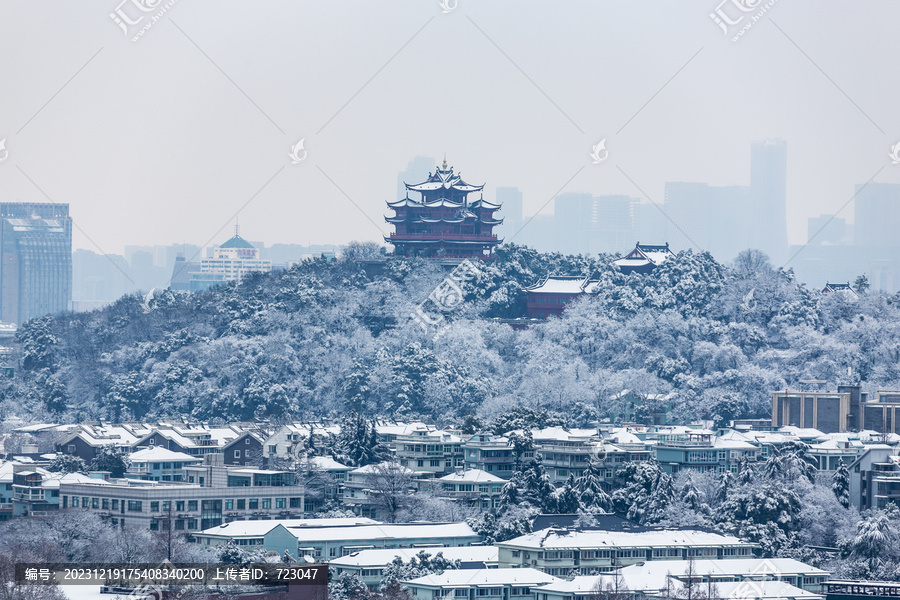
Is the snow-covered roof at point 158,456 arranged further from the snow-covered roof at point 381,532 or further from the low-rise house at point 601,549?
the low-rise house at point 601,549

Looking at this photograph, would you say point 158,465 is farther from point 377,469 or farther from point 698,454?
point 698,454

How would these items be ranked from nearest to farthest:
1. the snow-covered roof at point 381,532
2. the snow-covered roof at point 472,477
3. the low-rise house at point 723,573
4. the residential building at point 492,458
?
the low-rise house at point 723,573, the snow-covered roof at point 381,532, the snow-covered roof at point 472,477, the residential building at point 492,458

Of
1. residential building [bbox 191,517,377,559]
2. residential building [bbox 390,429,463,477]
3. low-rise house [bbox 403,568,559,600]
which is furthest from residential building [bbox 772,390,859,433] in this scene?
low-rise house [bbox 403,568,559,600]

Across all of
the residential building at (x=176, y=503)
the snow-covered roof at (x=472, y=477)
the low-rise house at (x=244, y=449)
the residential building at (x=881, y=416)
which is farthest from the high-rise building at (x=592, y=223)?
the residential building at (x=176, y=503)

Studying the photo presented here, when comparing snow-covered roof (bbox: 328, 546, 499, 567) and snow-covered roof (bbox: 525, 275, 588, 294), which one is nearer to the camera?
snow-covered roof (bbox: 328, 546, 499, 567)

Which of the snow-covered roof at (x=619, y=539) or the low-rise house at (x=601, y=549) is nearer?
the low-rise house at (x=601, y=549)

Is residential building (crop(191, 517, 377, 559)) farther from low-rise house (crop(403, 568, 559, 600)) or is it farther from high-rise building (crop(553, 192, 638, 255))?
high-rise building (crop(553, 192, 638, 255))

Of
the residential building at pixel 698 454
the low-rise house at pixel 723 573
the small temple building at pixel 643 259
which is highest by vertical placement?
the small temple building at pixel 643 259

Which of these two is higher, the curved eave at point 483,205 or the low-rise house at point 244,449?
the curved eave at point 483,205
